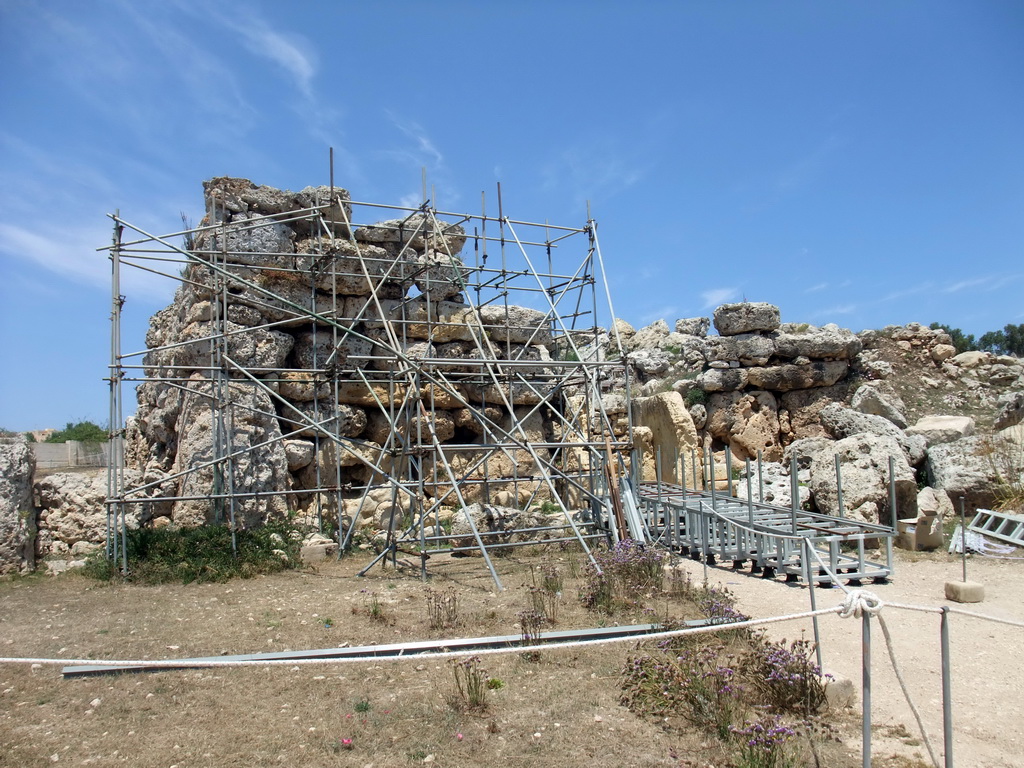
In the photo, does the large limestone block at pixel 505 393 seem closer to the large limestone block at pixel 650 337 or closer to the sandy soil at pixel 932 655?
the sandy soil at pixel 932 655

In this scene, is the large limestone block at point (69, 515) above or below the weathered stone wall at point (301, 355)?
below

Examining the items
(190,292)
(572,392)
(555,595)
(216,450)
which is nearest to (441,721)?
(555,595)

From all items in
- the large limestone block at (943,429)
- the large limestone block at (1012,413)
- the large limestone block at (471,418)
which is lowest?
the large limestone block at (943,429)

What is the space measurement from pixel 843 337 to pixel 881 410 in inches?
82.4

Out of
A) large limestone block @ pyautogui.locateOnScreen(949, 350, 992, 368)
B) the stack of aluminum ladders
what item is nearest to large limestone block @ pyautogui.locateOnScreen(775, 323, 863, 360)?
large limestone block @ pyautogui.locateOnScreen(949, 350, 992, 368)

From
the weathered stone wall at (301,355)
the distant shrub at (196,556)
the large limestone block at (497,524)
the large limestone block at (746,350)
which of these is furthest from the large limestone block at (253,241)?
the large limestone block at (746,350)

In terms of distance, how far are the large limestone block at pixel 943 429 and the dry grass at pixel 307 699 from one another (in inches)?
387

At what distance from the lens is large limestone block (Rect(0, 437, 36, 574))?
10.1 m

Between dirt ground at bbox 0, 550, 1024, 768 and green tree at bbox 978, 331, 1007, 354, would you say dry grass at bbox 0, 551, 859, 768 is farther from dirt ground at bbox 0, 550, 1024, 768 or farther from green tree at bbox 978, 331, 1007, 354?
green tree at bbox 978, 331, 1007, 354

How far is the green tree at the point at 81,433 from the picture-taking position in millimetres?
26672

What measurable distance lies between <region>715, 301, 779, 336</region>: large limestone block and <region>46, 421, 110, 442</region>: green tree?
811 inches

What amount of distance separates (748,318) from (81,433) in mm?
22951

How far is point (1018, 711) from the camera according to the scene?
5238 mm

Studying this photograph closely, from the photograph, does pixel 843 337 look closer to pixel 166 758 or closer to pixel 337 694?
pixel 337 694
